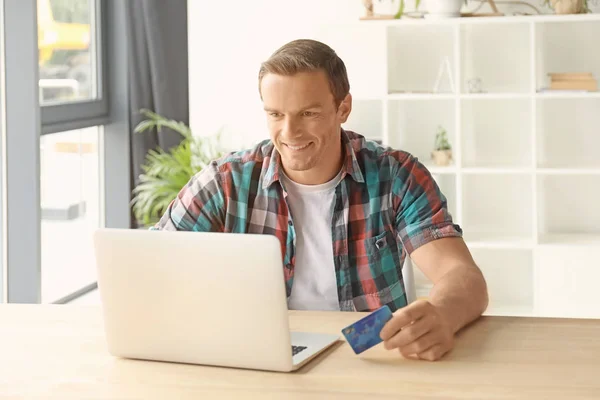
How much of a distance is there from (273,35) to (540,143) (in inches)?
55.5

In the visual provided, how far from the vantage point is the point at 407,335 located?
1.75 metres

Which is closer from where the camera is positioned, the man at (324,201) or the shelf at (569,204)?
the man at (324,201)

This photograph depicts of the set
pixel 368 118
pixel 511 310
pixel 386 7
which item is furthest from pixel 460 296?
pixel 386 7

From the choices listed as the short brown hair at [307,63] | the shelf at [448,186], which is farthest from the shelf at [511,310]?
the short brown hair at [307,63]

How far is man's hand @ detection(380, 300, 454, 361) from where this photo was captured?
1747mm

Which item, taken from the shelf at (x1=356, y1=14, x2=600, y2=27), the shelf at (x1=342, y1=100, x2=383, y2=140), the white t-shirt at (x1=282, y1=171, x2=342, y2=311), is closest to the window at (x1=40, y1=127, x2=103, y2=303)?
the shelf at (x1=342, y1=100, x2=383, y2=140)

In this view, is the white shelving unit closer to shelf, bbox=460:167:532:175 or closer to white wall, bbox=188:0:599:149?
shelf, bbox=460:167:532:175

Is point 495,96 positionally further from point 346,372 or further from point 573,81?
point 346,372

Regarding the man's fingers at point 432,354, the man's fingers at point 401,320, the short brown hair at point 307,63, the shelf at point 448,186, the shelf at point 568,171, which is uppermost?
the short brown hair at point 307,63

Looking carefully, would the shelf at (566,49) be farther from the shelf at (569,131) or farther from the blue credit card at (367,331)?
the blue credit card at (367,331)

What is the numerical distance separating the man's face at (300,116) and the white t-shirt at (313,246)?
85 mm

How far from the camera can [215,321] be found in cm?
170

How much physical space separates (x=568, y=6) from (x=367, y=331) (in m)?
2.93

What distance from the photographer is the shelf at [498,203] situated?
15.2ft
